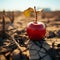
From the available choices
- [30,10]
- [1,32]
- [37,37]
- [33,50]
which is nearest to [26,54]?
[33,50]

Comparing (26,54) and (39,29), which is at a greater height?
(39,29)

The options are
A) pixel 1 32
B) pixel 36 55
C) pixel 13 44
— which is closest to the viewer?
pixel 36 55

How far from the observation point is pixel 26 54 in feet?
19.5

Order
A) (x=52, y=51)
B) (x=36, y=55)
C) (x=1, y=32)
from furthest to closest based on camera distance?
(x=1, y=32) < (x=52, y=51) < (x=36, y=55)

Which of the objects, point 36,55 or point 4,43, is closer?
point 36,55

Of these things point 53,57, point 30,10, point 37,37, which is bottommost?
point 53,57

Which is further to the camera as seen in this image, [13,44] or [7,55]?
[13,44]

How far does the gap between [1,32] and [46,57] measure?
3.62 metres

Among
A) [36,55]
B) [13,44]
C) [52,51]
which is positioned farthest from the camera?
[13,44]

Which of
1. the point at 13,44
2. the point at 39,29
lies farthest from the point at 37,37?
the point at 13,44

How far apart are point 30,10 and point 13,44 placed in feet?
5.00

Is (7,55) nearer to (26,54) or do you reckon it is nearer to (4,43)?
(26,54)

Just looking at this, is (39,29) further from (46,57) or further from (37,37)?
(46,57)

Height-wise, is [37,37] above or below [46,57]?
above
